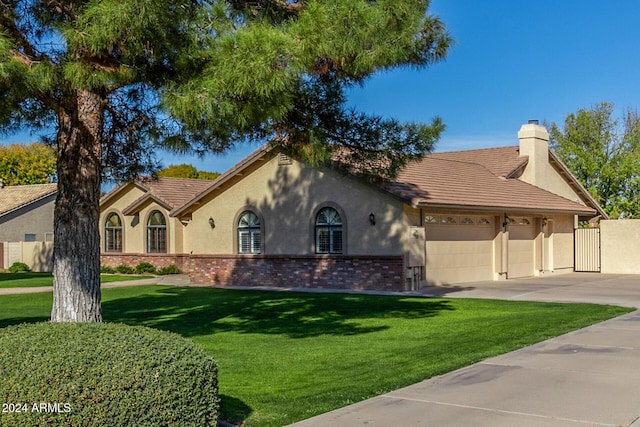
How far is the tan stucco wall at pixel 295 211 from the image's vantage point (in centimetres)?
2370

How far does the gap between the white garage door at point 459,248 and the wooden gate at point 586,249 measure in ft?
24.8

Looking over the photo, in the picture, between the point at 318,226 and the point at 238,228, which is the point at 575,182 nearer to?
the point at 318,226

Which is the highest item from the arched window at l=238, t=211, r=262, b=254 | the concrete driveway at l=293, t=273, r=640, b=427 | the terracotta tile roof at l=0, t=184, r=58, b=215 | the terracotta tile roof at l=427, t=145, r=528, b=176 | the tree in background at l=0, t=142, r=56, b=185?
the tree in background at l=0, t=142, r=56, b=185

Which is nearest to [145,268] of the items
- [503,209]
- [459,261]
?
[459,261]

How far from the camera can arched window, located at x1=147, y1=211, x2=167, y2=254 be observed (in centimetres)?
3488

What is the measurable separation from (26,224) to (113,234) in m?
11.1

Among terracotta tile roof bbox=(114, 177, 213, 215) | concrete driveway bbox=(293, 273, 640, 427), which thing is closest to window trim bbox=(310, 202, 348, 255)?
terracotta tile roof bbox=(114, 177, 213, 215)

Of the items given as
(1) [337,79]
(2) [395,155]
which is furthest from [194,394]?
(2) [395,155]

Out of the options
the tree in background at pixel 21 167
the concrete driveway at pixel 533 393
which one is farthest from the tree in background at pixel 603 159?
the tree in background at pixel 21 167

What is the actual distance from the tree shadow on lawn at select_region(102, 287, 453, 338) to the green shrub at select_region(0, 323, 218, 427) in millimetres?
8073

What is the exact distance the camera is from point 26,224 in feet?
149

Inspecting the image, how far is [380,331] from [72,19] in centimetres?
818

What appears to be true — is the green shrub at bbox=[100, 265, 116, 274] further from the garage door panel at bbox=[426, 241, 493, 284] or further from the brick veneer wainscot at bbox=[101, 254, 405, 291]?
the garage door panel at bbox=[426, 241, 493, 284]

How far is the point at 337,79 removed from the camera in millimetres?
11547
